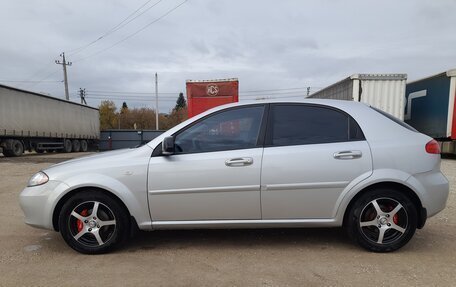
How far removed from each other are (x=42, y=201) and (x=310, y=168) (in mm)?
2786

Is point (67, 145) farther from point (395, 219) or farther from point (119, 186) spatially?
point (395, 219)

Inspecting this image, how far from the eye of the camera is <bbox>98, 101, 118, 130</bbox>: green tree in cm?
7462

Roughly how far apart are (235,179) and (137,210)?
1072 mm

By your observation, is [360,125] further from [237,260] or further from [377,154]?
[237,260]

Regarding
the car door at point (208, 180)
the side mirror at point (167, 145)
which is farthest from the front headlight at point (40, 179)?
the side mirror at point (167, 145)

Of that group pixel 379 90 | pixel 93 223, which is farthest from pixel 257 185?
pixel 379 90

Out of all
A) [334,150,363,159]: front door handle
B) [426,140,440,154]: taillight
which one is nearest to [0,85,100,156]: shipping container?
[334,150,363,159]: front door handle

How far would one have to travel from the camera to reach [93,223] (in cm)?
391

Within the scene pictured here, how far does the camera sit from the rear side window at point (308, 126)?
155 inches

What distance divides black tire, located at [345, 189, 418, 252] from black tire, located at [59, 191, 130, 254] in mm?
2412

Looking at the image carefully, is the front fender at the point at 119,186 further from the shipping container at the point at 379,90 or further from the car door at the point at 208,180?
the shipping container at the point at 379,90

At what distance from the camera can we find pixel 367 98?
1276 cm

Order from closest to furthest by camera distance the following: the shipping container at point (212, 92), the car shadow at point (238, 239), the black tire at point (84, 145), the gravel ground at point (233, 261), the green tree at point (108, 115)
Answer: the gravel ground at point (233, 261)
the car shadow at point (238, 239)
the shipping container at point (212, 92)
the black tire at point (84, 145)
the green tree at point (108, 115)

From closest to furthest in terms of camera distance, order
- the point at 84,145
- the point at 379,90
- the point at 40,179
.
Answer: the point at 40,179 → the point at 379,90 → the point at 84,145
